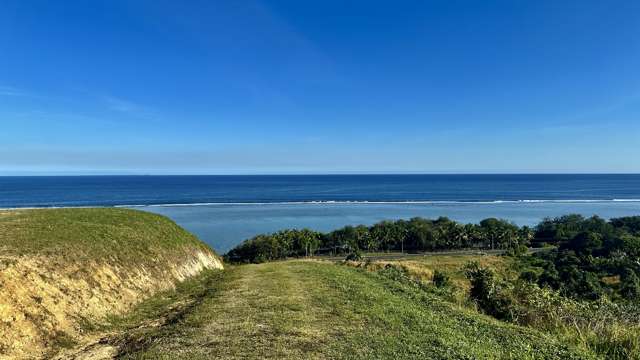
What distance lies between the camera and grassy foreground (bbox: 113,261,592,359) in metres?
9.72

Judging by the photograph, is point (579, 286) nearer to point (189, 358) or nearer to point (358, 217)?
point (189, 358)

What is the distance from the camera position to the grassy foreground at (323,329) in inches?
383

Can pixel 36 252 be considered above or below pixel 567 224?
above

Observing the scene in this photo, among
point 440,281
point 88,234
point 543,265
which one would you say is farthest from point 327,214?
point 88,234

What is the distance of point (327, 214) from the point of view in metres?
126

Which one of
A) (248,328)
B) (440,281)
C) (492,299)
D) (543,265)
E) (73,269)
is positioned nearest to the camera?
(248,328)

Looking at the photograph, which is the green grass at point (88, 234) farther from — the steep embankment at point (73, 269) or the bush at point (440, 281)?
the bush at point (440, 281)

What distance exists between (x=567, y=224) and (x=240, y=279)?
10708cm

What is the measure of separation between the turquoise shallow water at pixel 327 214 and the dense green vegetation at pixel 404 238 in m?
12.5

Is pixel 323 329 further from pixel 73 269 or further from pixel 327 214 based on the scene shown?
pixel 327 214

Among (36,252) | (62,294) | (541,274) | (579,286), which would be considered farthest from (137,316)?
(541,274)

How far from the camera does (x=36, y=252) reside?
14531 mm

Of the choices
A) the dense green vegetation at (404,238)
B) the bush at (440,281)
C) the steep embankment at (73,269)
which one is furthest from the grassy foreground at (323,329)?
the dense green vegetation at (404,238)

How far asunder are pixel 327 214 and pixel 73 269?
11183 cm
